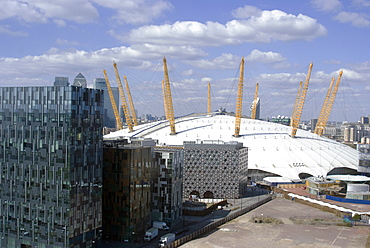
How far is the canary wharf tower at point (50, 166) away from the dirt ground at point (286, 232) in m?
13.4

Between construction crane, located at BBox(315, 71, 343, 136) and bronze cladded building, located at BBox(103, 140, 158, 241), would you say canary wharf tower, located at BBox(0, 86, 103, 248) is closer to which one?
bronze cladded building, located at BBox(103, 140, 158, 241)

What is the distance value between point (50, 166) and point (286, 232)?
30185 mm

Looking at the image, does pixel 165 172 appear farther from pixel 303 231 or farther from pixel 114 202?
pixel 303 231

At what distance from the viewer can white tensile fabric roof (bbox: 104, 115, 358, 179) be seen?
91688 millimetres

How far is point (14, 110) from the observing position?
1625 inches

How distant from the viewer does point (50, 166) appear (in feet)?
129

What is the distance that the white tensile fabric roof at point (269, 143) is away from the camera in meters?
91.7

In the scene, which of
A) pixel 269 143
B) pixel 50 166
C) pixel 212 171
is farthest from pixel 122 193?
pixel 269 143

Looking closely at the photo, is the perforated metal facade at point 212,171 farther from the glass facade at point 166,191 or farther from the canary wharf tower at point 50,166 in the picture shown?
the canary wharf tower at point 50,166

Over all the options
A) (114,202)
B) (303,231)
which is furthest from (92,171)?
(303,231)

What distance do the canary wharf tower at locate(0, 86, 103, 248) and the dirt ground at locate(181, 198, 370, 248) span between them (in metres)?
13.4

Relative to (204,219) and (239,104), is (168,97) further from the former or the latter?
(204,219)

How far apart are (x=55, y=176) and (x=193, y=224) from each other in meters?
23.1

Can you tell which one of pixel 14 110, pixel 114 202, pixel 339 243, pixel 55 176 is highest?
pixel 14 110
